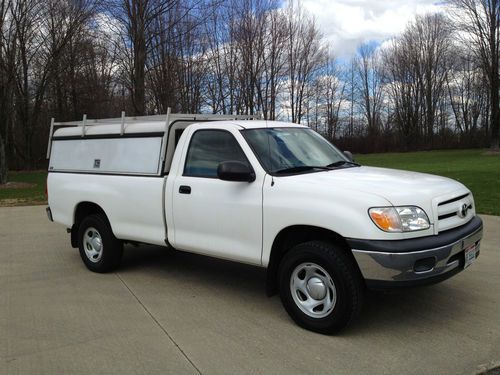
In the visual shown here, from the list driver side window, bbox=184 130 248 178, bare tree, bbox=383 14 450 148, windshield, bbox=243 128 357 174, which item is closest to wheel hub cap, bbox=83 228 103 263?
driver side window, bbox=184 130 248 178

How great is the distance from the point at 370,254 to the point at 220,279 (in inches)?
102

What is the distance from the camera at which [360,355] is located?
3.87 meters

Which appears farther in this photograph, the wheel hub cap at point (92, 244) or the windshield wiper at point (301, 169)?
the wheel hub cap at point (92, 244)

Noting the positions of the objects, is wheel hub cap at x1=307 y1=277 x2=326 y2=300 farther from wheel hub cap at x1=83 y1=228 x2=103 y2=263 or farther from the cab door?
wheel hub cap at x1=83 y1=228 x2=103 y2=263

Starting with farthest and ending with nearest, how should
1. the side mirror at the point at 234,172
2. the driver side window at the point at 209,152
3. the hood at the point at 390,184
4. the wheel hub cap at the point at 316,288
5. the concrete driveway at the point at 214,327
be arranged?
the driver side window at the point at 209,152 < the side mirror at the point at 234,172 < the wheel hub cap at the point at 316,288 < the hood at the point at 390,184 < the concrete driveway at the point at 214,327

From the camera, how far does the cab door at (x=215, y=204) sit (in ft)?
15.5

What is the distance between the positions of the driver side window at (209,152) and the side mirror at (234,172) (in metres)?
0.29

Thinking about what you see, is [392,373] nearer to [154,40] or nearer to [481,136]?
[154,40]

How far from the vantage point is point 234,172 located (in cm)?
461

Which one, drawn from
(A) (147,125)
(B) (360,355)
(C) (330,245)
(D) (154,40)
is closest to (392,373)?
(B) (360,355)

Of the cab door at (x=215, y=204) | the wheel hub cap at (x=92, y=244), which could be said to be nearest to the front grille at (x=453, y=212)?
the cab door at (x=215, y=204)

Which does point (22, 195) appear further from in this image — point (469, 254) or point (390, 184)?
point (469, 254)

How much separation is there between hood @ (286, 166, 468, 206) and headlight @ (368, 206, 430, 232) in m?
0.06

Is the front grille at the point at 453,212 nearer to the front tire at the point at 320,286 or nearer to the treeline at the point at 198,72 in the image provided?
the front tire at the point at 320,286
